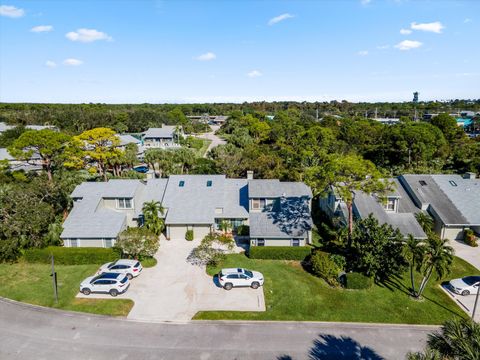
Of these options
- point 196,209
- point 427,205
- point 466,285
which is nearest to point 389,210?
point 427,205

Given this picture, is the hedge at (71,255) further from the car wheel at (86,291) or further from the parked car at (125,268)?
the car wheel at (86,291)

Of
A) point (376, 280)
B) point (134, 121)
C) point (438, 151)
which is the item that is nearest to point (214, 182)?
point (376, 280)

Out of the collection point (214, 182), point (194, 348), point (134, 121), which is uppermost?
point (134, 121)

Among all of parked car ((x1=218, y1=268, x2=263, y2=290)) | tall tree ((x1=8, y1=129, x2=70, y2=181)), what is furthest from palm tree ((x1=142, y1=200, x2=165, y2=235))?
tall tree ((x1=8, y1=129, x2=70, y2=181))

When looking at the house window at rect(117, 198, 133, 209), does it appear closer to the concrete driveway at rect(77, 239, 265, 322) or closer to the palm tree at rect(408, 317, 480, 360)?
the concrete driveway at rect(77, 239, 265, 322)

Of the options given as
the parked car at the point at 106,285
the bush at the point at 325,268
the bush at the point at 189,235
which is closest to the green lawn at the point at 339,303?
the bush at the point at 325,268

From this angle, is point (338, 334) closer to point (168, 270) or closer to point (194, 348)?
point (194, 348)

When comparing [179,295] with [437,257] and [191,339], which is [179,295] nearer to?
[191,339]
